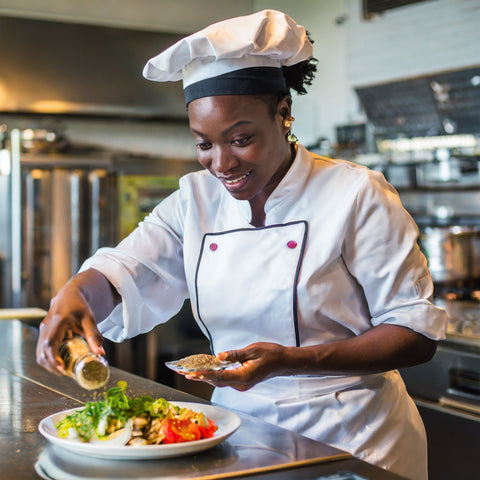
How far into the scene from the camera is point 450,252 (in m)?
3.32

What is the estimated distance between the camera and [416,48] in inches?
161

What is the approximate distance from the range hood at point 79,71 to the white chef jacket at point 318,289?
12.1ft

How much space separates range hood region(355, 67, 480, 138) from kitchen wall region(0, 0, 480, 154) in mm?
64

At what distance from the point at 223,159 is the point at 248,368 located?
0.41 m

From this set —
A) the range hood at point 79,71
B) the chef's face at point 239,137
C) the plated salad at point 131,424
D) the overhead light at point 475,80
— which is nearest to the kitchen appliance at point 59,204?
the range hood at point 79,71

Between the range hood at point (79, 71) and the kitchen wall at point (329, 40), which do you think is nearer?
the kitchen wall at point (329, 40)

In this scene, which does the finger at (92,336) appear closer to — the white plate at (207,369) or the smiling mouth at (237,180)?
the white plate at (207,369)

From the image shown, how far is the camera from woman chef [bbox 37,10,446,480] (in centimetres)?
130

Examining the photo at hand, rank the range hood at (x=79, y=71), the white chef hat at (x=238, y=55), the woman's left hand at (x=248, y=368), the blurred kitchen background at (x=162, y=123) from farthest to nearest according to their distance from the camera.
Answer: the range hood at (x=79, y=71) → the blurred kitchen background at (x=162, y=123) → the white chef hat at (x=238, y=55) → the woman's left hand at (x=248, y=368)

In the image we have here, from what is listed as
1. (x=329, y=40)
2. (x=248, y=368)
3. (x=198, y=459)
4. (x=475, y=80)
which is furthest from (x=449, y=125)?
(x=198, y=459)

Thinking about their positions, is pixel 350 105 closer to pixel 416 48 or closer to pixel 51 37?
pixel 416 48

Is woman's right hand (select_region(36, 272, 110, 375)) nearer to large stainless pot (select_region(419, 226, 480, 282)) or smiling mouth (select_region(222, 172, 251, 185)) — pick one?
smiling mouth (select_region(222, 172, 251, 185))

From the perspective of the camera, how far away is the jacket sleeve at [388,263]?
134cm

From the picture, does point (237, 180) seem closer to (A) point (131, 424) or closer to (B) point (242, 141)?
(B) point (242, 141)
